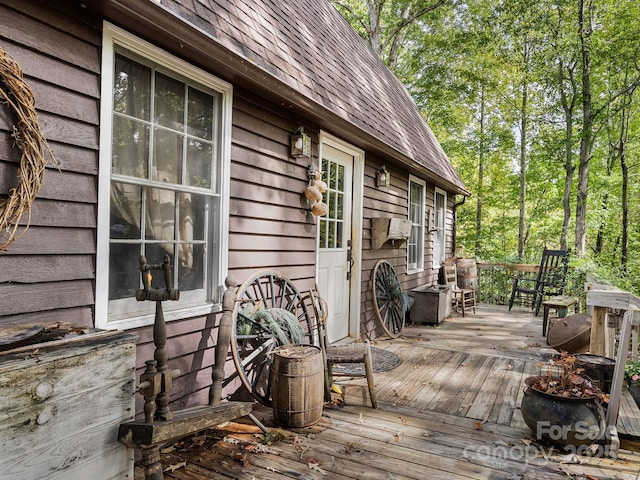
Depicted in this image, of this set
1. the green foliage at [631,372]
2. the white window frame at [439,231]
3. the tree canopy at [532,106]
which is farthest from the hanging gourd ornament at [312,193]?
the tree canopy at [532,106]

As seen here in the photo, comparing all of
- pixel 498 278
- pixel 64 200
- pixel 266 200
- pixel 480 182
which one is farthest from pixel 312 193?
pixel 480 182

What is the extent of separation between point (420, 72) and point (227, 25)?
11644 mm

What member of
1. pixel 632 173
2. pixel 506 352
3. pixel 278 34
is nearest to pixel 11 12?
pixel 278 34

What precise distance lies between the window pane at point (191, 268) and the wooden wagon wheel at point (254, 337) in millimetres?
296

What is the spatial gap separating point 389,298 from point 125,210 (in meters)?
3.87

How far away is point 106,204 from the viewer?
2041 millimetres

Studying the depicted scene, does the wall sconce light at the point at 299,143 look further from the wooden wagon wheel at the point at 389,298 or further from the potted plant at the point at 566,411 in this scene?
the potted plant at the point at 566,411

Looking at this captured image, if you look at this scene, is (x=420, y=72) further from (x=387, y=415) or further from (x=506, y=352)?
(x=387, y=415)

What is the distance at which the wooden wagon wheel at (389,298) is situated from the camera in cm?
534

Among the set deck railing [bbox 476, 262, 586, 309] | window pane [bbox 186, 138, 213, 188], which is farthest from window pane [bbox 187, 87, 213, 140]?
deck railing [bbox 476, 262, 586, 309]

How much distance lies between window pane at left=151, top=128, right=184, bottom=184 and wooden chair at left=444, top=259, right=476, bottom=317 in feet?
19.6

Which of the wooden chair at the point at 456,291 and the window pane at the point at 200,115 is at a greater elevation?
the window pane at the point at 200,115

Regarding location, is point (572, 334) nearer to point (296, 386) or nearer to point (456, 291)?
point (456, 291)

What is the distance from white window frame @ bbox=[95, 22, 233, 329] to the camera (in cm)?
202
